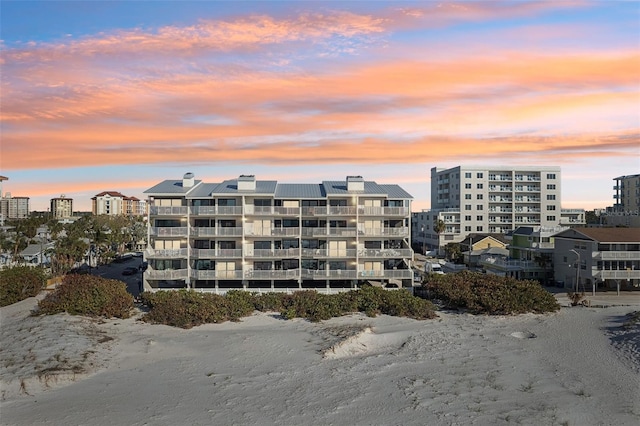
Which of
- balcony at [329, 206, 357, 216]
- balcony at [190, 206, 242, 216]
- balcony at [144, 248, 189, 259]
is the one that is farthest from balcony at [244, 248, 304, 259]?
balcony at [144, 248, 189, 259]

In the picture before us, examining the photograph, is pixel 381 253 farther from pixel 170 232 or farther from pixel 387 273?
pixel 170 232

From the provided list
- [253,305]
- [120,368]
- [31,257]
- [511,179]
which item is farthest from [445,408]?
[511,179]

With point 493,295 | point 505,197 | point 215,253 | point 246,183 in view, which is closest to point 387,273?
point 493,295

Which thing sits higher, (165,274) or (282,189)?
(282,189)

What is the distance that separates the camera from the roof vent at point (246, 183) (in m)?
49.2

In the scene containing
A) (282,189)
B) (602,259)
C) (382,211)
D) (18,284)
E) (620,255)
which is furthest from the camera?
(282,189)

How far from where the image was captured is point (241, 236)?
47844 millimetres

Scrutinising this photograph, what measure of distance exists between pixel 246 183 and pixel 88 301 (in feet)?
61.5

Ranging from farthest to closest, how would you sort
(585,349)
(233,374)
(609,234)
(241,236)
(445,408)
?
(609,234), (241,236), (585,349), (233,374), (445,408)

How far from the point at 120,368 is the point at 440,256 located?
7297 centimetres

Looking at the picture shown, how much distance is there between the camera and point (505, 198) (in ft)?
333

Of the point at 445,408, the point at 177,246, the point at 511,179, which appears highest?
the point at 511,179

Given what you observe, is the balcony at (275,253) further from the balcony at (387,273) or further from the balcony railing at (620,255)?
the balcony railing at (620,255)

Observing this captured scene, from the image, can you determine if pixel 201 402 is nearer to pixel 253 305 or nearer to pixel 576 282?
pixel 253 305
